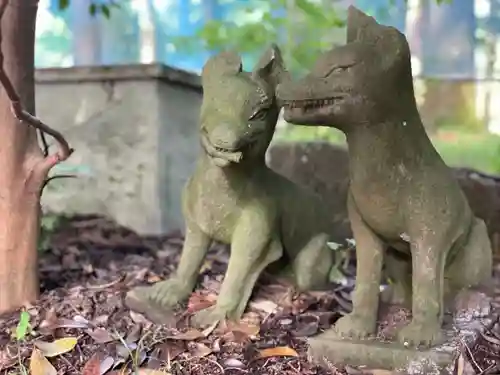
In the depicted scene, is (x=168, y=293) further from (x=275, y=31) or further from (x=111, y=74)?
(x=275, y=31)

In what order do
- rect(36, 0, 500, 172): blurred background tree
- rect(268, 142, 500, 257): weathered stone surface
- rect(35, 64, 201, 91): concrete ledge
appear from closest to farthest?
1. rect(268, 142, 500, 257): weathered stone surface
2. rect(35, 64, 201, 91): concrete ledge
3. rect(36, 0, 500, 172): blurred background tree

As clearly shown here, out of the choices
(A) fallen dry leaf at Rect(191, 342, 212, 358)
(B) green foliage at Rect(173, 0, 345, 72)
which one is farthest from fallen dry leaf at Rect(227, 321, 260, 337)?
(B) green foliage at Rect(173, 0, 345, 72)

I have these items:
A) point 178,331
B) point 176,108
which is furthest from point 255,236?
point 176,108

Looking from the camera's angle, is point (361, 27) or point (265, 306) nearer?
point (361, 27)

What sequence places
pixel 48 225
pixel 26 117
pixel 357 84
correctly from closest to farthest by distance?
1. pixel 357 84
2. pixel 26 117
3. pixel 48 225

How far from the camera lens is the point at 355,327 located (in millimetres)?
1392

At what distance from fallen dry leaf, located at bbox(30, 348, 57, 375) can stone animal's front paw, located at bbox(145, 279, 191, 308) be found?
360mm

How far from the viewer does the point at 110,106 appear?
2.77 meters

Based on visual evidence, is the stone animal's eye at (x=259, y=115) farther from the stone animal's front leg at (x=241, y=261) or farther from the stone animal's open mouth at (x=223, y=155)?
the stone animal's front leg at (x=241, y=261)

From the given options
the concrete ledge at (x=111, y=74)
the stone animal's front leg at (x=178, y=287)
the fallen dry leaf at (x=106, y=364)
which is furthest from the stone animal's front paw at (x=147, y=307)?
the concrete ledge at (x=111, y=74)

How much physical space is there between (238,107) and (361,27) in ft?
1.07

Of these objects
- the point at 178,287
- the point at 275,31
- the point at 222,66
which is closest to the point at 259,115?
the point at 222,66

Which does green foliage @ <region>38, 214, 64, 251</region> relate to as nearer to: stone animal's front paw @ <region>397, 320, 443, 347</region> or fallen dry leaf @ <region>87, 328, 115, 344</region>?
fallen dry leaf @ <region>87, 328, 115, 344</region>

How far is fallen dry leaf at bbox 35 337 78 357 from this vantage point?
1369 mm
